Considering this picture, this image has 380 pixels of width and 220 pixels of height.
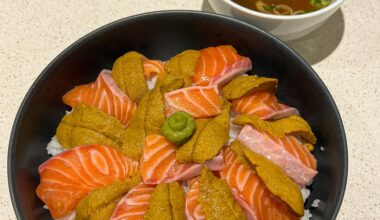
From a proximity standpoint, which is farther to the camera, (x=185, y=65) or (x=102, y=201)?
(x=185, y=65)

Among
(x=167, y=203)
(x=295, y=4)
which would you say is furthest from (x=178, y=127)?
(x=295, y=4)

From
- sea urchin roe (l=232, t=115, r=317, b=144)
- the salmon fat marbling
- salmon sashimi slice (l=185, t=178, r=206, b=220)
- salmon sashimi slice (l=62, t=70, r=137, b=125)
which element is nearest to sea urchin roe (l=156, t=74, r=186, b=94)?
the salmon fat marbling

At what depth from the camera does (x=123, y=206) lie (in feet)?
4.14

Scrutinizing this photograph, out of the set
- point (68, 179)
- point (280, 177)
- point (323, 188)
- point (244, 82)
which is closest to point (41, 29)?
point (68, 179)

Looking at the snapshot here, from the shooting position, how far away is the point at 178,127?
1266 mm

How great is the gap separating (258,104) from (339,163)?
0.34 m

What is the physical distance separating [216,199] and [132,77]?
0.56 m

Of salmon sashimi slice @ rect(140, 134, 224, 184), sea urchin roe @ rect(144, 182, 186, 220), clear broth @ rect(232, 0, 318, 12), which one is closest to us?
sea urchin roe @ rect(144, 182, 186, 220)

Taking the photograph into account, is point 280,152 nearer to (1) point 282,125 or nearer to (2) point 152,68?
(1) point 282,125

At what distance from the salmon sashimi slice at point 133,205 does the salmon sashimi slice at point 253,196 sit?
275mm

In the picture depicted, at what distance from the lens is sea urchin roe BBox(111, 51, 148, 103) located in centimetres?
148

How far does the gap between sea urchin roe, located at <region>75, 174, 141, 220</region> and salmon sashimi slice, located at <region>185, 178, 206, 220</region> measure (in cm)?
19

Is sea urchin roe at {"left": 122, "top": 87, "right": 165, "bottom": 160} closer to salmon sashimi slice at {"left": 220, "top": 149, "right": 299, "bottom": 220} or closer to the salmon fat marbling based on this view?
the salmon fat marbling

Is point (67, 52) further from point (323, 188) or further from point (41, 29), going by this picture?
point (323, 188)
